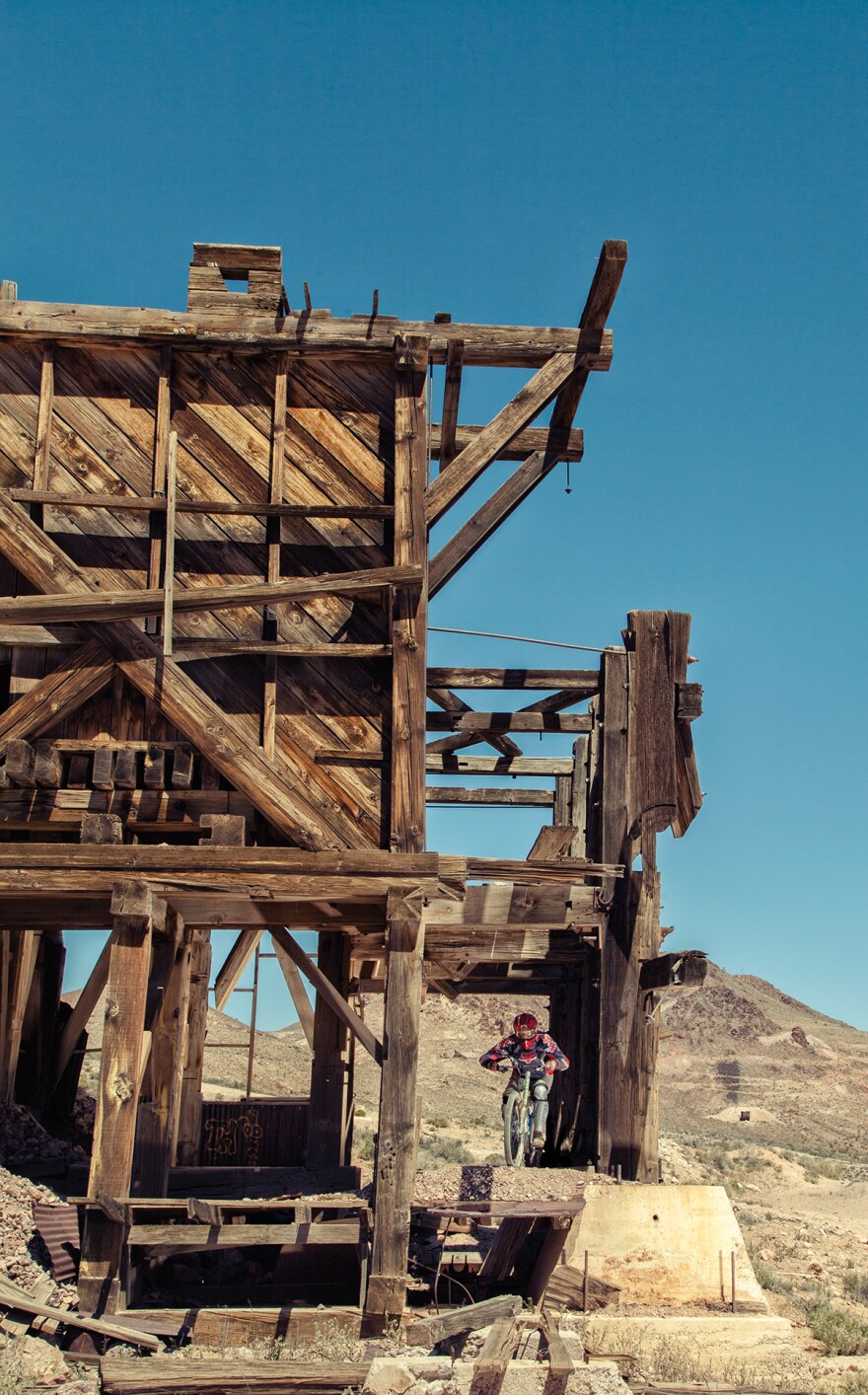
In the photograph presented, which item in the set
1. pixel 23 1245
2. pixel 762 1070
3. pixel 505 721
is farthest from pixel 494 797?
pixel 762 1070

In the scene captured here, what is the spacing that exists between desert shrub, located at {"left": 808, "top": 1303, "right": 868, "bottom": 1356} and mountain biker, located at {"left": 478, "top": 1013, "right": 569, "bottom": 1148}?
3190 millimetres

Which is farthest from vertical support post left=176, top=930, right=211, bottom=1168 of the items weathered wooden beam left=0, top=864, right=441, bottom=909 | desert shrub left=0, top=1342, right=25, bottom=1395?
desert shrub left=0, top=1342, right=25, bottom=1395

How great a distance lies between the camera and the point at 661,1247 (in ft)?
36.9

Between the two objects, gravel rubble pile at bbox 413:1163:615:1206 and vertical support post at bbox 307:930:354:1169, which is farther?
vertical support post at bbox 307:930:354:1169

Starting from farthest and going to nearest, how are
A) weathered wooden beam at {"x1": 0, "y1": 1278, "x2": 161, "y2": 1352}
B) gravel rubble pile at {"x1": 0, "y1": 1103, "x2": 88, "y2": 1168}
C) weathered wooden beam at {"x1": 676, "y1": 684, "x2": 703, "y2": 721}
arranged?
1. weathered wooden beam at {"x1": 676, "y1": 684, "x2": 703, "y2": 721}
2. gravel rubble pile at {"x1": 0, "y1": 1103, "x2": 88, "y2": 1168}
3. weathered wooden beam at {"x1": 0, "y1": 1278, "x2": 161, "y2": 1352}

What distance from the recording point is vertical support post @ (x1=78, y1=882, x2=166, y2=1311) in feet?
32.2

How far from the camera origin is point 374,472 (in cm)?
1166

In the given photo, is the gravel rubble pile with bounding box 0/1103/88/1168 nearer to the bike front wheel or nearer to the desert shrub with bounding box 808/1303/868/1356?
the bike front wheel

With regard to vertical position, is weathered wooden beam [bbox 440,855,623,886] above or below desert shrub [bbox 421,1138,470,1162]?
above

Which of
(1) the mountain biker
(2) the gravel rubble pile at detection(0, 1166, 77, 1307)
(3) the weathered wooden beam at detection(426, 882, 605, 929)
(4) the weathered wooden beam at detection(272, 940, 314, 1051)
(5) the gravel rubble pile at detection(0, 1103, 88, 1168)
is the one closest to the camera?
(2) the gravel rubble pile at detection(0, 1166, 77, 1307)

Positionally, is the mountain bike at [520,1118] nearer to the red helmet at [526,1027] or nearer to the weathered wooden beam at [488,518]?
the red helmet at [526,1027]

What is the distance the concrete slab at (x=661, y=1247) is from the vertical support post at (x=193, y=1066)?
20.3ft

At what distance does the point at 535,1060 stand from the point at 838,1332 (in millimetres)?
3811

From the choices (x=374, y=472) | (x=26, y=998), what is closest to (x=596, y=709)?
(x=374, y=472)
